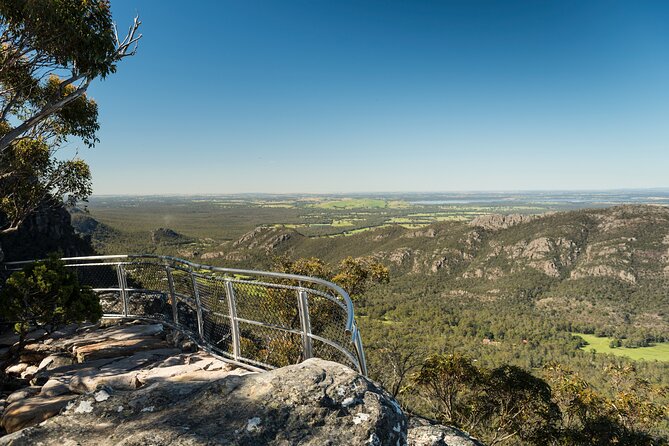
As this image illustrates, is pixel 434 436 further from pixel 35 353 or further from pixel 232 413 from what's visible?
pixel 35 353

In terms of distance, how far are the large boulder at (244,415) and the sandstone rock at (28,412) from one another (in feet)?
4.12

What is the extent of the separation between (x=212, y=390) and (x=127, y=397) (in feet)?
2.56

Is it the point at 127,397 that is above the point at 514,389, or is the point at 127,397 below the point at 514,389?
above

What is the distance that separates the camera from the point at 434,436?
4594 mm

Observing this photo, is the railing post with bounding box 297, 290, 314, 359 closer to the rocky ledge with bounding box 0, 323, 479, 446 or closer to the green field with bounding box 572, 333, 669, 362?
the rocky ledge with bounding box 0, 323, 479, 446

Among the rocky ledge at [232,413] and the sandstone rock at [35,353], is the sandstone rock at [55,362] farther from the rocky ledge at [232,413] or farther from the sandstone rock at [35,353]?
the rocky ledge at [232,413]

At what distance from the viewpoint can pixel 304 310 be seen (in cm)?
445

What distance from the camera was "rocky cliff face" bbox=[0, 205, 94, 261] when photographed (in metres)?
31.5

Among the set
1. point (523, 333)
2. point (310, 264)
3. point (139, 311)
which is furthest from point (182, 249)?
point (139, 311)

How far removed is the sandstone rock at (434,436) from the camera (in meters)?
4.46

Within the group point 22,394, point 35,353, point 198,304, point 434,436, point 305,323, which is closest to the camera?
point 305,323

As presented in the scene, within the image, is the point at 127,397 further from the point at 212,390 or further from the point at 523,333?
the point at 523,333

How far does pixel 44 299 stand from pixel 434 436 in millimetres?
6637

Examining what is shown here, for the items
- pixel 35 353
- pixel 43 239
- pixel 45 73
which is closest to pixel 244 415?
pixel 35 353
